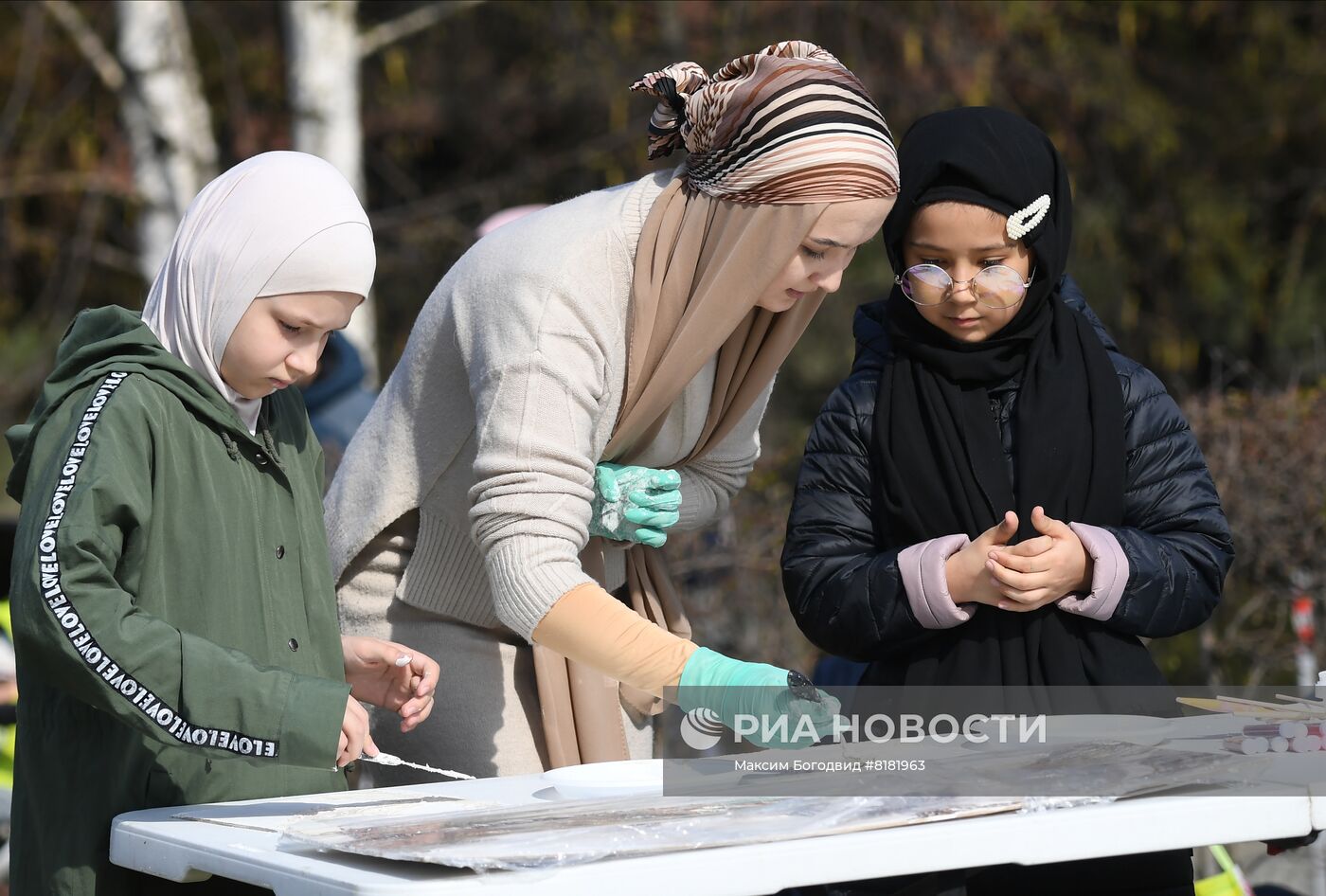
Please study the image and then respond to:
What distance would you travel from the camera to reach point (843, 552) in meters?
2.37

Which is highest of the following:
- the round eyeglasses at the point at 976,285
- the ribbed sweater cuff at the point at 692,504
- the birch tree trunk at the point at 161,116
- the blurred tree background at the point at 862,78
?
the blurred tree background at the point at 862,78

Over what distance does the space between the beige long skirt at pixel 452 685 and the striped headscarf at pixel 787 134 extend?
72 cm

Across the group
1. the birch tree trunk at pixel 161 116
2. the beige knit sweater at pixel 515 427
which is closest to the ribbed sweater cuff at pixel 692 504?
the beige knit sweater at pixel 515 427

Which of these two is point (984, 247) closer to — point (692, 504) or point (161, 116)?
point (692, 504)

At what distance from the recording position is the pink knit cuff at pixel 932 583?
7.29 ft

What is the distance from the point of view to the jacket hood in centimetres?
181

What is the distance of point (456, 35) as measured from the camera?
33.2ft

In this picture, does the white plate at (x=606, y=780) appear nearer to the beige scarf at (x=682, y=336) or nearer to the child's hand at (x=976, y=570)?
the beige scarf at (x=682, y=336)

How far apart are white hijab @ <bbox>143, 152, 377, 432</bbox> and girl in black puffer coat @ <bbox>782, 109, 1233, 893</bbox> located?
0.83 metres

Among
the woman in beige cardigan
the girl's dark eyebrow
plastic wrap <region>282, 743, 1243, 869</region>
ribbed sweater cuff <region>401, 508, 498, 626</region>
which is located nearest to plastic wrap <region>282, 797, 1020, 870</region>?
plastic wrap <region>282, 743, 1243, 869</region>

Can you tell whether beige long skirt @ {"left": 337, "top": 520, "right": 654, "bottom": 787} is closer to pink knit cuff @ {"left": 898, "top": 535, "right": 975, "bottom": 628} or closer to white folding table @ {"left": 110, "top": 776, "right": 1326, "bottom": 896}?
pink knit cuff @ {"left": 898, "top": 535, "right": 975, "bottom": 628}

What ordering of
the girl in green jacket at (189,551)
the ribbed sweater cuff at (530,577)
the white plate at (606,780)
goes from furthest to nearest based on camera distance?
the ribbed sweater cuff at (530,577) → the white plate at (606,780) → the girl in green jacket at (189,551)

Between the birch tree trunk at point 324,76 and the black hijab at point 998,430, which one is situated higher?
the birch tree trunk at point 324,76

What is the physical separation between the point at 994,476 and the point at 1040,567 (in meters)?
0.21
